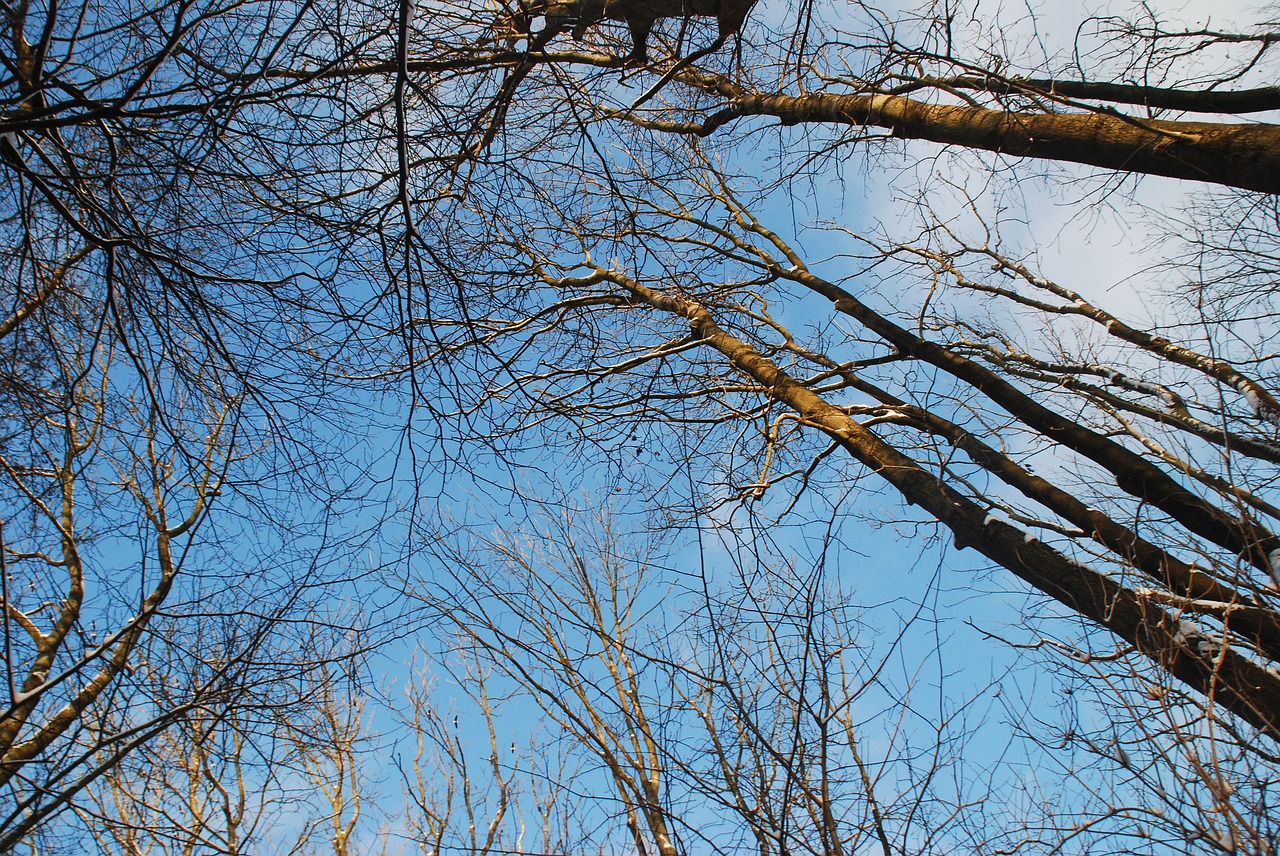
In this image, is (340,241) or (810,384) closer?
(340,241)

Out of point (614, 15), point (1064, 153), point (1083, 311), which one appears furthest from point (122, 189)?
point (1083, 311)

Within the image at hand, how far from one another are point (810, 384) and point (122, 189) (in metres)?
4.53

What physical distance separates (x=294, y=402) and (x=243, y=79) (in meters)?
1.45

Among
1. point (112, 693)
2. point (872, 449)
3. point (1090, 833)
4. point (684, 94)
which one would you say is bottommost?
point (1090, 833)

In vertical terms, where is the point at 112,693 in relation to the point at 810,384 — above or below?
below

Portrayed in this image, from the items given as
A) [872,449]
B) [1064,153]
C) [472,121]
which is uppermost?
[1064,153]

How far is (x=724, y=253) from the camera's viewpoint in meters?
6.91

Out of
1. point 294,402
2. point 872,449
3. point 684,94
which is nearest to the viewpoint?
point 294,402

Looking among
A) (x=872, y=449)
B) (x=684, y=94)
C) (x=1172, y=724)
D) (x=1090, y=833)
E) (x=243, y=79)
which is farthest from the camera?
(x=684, y=94)

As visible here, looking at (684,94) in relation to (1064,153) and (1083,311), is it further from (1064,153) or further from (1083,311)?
(1083,311)

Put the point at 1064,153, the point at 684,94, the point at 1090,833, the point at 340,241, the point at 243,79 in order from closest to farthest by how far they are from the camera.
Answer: the point at 1090,833 < the point at 243,79 < the point at 340,241 < the point at 1064,153 < the point at 684,94

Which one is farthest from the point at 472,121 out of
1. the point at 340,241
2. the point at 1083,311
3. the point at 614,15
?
the point at 1083,311

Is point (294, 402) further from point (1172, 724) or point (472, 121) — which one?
point (1172, 724)

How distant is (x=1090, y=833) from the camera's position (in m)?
2.06
